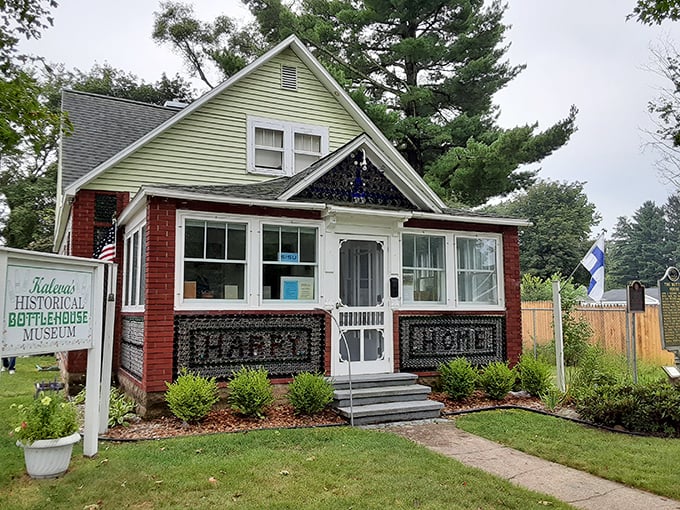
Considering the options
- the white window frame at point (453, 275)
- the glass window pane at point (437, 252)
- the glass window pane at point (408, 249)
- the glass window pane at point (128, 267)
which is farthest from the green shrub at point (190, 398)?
the glass window pane at point (437, 252)

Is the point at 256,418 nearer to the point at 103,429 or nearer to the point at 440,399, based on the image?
the point at 103,429

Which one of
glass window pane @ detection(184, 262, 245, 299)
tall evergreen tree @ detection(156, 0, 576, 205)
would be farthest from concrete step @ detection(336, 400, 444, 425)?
tall evergreen tree @ detection(156, 0, 576, 205)

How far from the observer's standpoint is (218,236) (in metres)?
7.97

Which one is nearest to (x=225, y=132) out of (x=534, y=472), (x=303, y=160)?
(x=303, y=160)

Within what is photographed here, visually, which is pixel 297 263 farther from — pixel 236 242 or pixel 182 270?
pixel 182 270

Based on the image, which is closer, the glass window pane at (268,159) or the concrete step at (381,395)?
the concrete step at (381,395)

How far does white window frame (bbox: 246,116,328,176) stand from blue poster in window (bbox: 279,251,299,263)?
3.61m

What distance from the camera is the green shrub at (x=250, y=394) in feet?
23.4

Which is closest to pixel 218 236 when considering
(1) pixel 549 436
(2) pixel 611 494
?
(1) pixel 549 436

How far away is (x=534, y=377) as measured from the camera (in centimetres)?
906

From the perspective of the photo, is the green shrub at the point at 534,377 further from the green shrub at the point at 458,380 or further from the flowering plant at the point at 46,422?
the flowering plant at the point at 46,422

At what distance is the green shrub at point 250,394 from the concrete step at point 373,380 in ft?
4.01

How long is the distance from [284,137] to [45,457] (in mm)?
8239

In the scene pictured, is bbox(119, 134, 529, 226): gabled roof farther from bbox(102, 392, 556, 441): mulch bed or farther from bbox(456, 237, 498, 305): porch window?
bbox(102, 392, 556, 441): mulch bed
